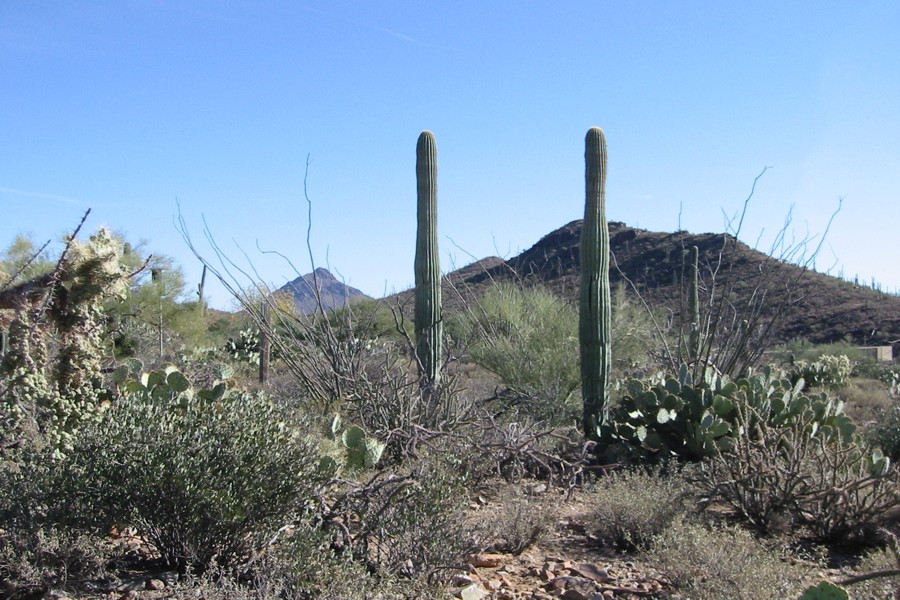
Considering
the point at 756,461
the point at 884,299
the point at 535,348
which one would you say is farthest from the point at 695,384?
the point at 884,299

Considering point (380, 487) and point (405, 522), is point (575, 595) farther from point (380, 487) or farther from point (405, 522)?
point (380, 487)

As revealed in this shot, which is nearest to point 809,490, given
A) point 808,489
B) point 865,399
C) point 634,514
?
point 808,489

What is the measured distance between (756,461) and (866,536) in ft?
2.79

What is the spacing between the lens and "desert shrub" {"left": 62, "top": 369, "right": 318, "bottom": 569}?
176 inches

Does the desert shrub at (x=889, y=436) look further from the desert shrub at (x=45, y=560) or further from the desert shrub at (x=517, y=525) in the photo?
the desert shrub at (x=45, y=560)

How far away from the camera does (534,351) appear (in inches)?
519

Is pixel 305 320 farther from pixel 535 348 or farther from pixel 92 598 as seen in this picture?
pixel 92 598

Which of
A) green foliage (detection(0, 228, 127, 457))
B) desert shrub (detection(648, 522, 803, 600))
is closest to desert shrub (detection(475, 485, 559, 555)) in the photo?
desert shrub (detection(648, 522, 803, 600))

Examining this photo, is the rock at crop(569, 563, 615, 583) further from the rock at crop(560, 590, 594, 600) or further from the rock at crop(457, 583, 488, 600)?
the rock at crop(457, 583, 488, 600)

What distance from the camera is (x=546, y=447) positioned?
820 cm

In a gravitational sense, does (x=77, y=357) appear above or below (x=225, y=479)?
above

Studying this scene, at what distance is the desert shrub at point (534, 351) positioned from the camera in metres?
10.4

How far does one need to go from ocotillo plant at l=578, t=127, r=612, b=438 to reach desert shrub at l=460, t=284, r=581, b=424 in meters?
0.45

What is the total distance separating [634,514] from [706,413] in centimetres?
236
